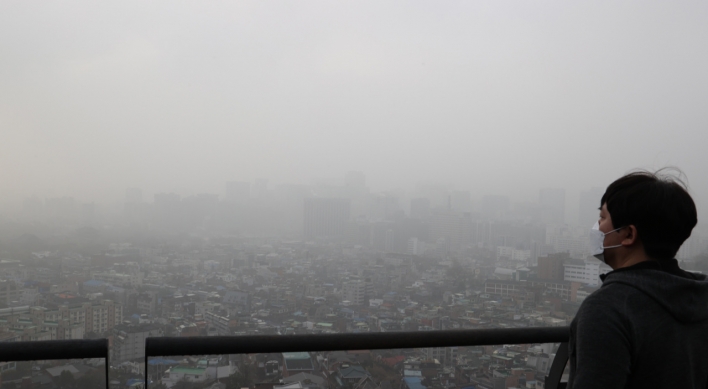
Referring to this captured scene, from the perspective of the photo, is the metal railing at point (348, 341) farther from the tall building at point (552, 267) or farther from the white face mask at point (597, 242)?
the tall building at point (552, 267)

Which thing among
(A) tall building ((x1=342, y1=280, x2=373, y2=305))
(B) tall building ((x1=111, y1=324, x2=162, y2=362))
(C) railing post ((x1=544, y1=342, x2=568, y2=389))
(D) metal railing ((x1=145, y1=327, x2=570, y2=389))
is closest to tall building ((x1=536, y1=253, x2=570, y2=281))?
(A) tall building ((x1=342, y1=280, x2=373, y2=305))

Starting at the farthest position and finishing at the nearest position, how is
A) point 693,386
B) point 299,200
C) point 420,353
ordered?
1. point 299,200
2. point 420,353
3. point 693,386

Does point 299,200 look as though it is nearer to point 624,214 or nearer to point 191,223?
point 191,223

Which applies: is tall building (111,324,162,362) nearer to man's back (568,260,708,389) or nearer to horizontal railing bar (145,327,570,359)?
horizontal railing bar (145,327,570,359)

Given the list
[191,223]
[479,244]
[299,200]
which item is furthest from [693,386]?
[299,200]

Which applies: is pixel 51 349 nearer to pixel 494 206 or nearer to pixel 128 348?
pixel 128 348

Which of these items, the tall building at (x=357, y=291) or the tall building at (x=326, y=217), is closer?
the tall building at (x=357, y=291)

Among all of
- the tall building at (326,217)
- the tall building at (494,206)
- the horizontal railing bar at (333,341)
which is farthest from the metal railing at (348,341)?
the tall building at (494,206)
